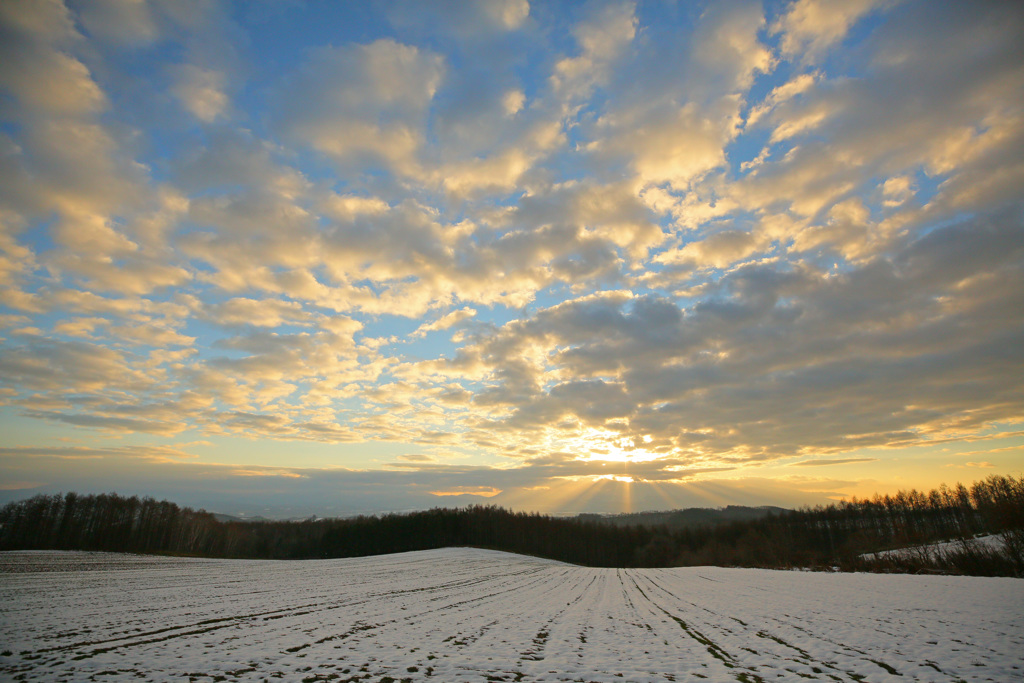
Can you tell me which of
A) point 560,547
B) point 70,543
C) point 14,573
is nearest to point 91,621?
point 14,573

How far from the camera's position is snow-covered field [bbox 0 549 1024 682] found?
10508mm

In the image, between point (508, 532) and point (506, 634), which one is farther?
point (508, 532)

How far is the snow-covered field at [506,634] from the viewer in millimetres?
10508

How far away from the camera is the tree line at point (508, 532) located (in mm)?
92312

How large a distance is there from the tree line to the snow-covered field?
6255cm

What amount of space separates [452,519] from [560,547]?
33472 millimetres

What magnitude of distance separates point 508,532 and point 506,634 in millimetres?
111938

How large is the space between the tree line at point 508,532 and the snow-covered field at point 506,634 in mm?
62553

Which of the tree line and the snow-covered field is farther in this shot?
the tree line

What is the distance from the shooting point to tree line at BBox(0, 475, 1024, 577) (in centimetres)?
9231

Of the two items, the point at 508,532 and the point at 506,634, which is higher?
the point at 506,634

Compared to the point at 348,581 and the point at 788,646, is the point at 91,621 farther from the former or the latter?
the point at 788,646

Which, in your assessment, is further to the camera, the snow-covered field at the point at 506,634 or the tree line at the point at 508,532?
the tree line at the point at 508,532

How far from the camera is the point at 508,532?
11825 cm
